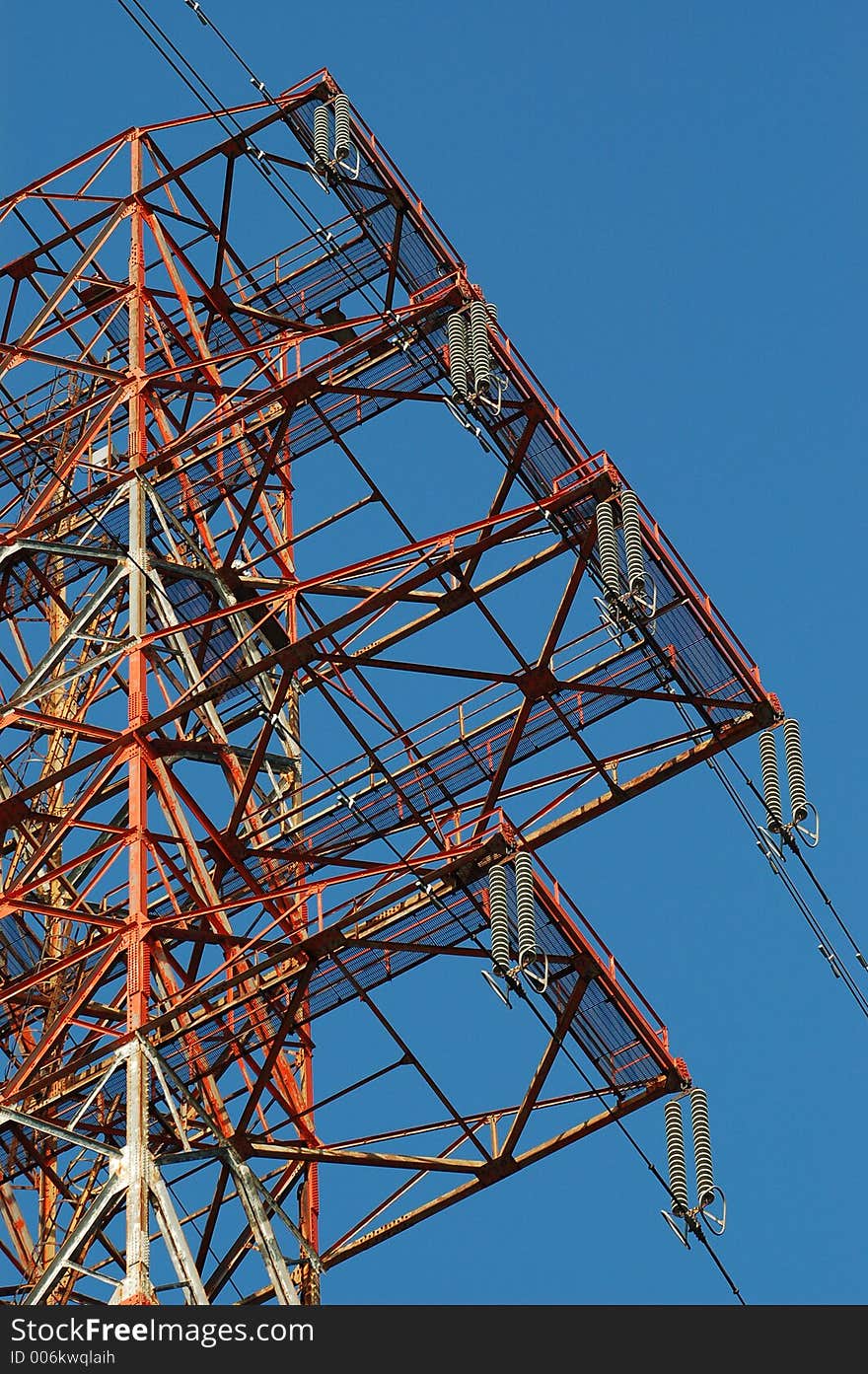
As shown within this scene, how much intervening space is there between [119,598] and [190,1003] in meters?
10.1

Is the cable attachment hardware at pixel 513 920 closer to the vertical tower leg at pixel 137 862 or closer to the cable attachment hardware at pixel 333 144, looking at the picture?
the vertical tower leg at pixel 137 862

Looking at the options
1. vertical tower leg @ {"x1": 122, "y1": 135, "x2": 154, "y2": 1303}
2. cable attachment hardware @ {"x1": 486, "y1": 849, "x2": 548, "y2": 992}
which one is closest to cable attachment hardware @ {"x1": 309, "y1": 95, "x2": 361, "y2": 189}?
vertical tower leg @ {"x1": 122, "y1": 135, "x2": 154, "y2": 1303}

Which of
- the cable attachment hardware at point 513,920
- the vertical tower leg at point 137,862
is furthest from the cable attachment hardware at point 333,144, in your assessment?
the cable attachment hardware at point 513,920

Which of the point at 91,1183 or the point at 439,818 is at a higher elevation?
the point at 439,818

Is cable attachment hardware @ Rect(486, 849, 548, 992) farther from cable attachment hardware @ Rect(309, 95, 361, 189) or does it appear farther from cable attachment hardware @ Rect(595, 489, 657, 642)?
cable attachment hardware @ Rect(309, 95, 361, 189)

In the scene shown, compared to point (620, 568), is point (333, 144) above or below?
above

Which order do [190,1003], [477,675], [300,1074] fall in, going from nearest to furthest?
[190,1003] → [477,675] → [300,1074]

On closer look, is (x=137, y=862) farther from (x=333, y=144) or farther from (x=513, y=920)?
(x=333, y=144)

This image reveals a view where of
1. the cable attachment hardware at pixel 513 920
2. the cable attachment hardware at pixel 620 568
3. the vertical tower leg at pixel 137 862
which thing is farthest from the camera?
the cable attachment hardware at pixel 620 568

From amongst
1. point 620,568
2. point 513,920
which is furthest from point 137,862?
point 620,568

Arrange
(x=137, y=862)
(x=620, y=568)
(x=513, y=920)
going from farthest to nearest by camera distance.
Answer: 1. (x=620, y=568)
2. (x=513, y=920)
3. (x=137, y=862)
